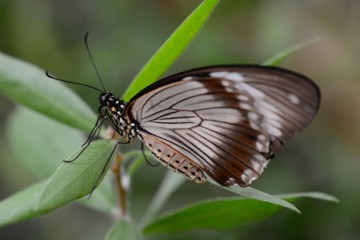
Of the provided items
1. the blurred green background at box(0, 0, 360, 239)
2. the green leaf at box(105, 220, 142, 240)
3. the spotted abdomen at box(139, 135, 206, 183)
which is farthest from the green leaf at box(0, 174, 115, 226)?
the blurred green background at box(0, 0, 360, 239)

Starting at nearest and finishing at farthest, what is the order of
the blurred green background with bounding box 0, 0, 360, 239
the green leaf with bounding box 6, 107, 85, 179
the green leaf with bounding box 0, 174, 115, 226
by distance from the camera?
the green leaf with bounding box 0, 174, 115, 226
the green leaf with bounding box 6, 107, 85, 179
the blurred green background with bounding box 0, 0, 360, 239

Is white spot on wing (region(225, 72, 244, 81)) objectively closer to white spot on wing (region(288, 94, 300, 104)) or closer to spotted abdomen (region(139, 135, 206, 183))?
white spot on wing (region(288, 94, 300, 104))

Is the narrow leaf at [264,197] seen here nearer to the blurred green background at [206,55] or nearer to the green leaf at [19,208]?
the green leaf at [19,208]

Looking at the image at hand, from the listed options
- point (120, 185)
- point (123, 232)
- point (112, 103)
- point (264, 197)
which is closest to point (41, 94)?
point (112, 103)

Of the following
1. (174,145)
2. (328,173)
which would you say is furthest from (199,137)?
(328,173)

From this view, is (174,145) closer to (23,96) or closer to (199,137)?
(199,137)

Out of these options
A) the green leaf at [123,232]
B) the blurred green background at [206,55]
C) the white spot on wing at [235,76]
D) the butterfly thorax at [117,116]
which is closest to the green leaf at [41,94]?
the butterfly thorax at [117,116]
